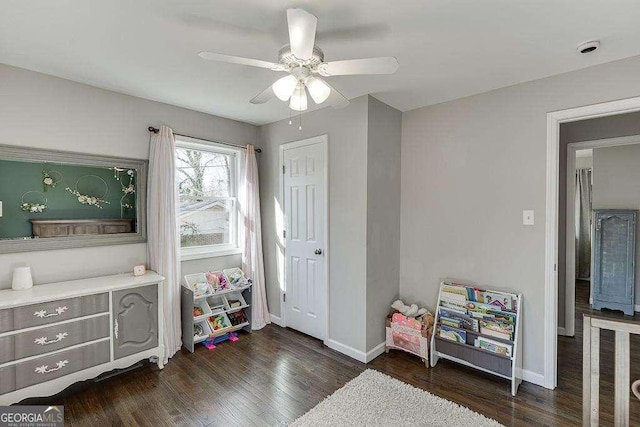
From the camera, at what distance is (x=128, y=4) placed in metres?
1.58

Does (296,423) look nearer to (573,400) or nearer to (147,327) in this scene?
(147,327)

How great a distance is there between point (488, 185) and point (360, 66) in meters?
1.78

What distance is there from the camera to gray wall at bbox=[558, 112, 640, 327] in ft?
9.80

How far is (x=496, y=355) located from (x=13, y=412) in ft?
11.2

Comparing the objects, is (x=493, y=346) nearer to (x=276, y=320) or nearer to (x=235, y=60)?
(x=276, y=320)

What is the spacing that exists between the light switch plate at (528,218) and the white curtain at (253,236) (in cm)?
271

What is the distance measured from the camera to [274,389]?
240 centimetres

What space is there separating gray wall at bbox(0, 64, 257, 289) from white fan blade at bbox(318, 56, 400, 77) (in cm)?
213

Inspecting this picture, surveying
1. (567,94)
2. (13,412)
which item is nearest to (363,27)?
(567,94)

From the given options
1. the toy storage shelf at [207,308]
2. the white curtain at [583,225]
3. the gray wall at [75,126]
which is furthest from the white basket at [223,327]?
the white curtain at [583,225]

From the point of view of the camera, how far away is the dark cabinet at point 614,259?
12.8 feet

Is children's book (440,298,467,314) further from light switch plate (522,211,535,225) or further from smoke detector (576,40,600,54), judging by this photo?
smoke detector (576,40,600,54)

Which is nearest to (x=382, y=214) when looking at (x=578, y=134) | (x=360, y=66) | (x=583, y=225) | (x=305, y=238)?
(x=305, y=238)

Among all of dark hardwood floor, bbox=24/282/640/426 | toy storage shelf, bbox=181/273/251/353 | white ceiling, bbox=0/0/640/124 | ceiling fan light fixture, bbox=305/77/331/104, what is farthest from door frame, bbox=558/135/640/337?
toy storage shelf, bbox=181/273/251/353
